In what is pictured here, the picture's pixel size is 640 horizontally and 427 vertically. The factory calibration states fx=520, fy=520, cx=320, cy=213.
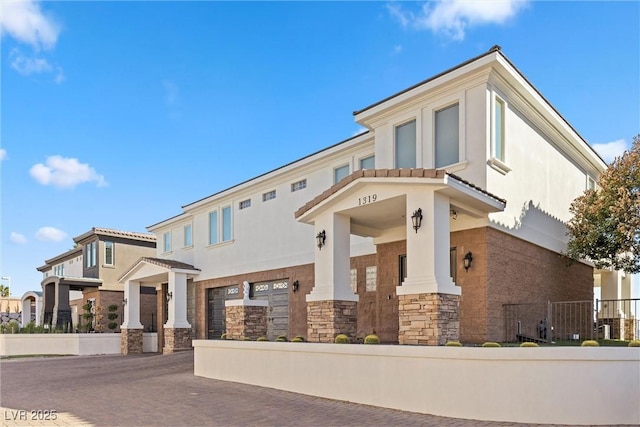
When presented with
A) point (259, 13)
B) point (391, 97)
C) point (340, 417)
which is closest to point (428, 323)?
point (340, 417)

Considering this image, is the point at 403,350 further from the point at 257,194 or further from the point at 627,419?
the point at 257,194

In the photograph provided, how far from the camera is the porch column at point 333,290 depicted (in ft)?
39.1

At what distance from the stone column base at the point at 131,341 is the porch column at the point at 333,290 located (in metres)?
16.3

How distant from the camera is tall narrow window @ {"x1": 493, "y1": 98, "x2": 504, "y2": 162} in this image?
41.5 feet

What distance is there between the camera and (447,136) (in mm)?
13195

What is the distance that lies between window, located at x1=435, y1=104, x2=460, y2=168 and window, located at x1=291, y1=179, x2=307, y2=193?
672 cm

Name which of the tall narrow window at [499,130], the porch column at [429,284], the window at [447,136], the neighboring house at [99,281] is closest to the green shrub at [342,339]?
the porch column at [429,284]

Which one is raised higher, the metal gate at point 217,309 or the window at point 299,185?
the window at point 299,185

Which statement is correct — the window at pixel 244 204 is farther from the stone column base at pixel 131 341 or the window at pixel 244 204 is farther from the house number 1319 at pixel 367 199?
the house number 1319 at pixel 367 199

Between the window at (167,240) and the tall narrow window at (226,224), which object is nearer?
the tall narrow window at (226,224)

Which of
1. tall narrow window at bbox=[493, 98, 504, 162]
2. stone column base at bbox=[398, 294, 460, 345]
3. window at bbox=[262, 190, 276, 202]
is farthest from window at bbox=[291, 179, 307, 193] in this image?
stone column base at bbox=[398, 294, 460, 345]

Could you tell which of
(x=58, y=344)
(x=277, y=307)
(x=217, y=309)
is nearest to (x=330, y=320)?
(x=277, y=307)

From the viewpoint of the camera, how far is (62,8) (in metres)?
13.5

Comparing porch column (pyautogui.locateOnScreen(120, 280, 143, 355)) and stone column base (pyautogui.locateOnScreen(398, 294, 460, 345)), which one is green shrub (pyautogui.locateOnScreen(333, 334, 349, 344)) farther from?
porch column (pyautogui.locateOnScreen(120, 280, 143, 355))
